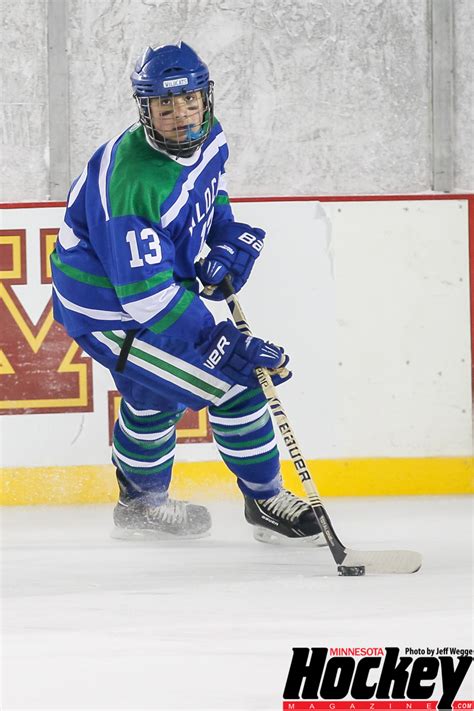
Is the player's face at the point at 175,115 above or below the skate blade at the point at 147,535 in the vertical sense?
above

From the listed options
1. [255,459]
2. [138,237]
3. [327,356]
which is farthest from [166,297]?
[327,356]

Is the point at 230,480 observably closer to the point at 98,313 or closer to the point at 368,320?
the point at 368,320

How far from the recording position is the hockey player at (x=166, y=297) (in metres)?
2.80

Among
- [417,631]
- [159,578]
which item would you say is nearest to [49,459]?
[159,578]

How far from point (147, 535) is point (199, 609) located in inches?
31.2

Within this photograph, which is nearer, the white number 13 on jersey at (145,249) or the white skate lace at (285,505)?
the white number 13 on jersey at (145,249)

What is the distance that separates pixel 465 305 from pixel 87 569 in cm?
150

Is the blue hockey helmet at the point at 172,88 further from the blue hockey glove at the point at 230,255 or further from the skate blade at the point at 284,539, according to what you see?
the skate blade at the point at 284,539

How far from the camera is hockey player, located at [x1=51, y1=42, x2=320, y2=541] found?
2.80 metres

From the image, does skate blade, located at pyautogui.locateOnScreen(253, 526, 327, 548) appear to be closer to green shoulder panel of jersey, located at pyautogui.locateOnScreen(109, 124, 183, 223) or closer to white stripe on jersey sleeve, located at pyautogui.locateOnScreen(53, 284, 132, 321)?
white stripe on jersey sleeve, located at pyautogui.locateOnScreen(53, 284, 132, 321)

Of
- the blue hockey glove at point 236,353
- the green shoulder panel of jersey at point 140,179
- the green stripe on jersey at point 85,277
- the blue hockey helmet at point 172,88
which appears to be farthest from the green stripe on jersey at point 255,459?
the blue hockey helmet at point 172,88

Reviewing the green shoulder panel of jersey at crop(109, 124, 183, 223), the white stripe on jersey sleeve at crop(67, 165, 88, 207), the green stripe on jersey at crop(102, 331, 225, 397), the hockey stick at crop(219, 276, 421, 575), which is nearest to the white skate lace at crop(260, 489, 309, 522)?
the hockey stick at crop(219, 276, 421, 575)

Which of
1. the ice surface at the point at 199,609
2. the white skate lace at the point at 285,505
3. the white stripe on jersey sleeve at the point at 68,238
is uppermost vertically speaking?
the white stripe on jersey sleeve at the point at 68,238

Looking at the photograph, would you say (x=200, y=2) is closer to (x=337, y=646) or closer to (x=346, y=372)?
(x=346, y=372)
